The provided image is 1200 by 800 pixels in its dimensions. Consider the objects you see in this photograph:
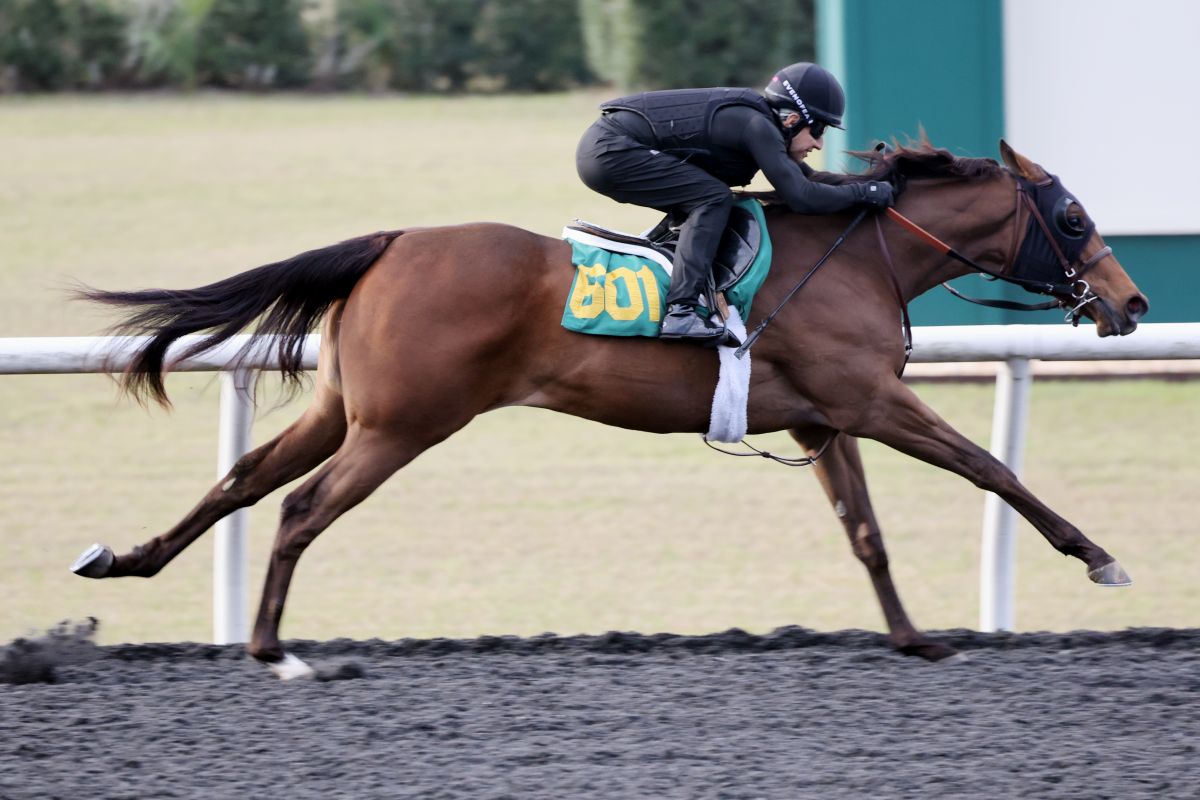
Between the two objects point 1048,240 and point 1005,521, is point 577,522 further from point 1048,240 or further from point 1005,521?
point 1048,240

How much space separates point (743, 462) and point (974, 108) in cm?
222

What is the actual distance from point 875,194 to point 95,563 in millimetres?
2398

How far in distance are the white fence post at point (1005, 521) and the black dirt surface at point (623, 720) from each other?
19 cm

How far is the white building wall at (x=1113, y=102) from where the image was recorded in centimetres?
848

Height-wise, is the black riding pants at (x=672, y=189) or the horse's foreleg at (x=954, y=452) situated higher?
the black riding pants at (x=672, y=189)

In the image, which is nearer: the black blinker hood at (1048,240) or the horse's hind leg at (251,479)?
the horse's hind leg at (251,479)

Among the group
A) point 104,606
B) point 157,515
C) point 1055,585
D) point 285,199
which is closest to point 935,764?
point 1055,585

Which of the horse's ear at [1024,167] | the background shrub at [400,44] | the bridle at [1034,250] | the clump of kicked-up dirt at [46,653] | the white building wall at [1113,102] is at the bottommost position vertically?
the clump of kicked-up dirt at [46,653]

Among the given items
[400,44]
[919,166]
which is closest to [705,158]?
[919,166]

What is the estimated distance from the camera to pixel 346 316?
4.45 m

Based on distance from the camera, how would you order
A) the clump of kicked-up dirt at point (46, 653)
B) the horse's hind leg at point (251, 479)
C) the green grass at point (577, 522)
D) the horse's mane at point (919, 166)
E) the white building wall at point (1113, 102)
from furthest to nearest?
1. the white building wall at point (1113, 102)
2. the green grass at point (577, 522)
3. the horse's mane at point (919, 166)
4. the horse's hind leg at point (251, 479)
5. the clump of kicked-up dirt at point (46, 653)

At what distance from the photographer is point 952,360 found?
16.4 ft

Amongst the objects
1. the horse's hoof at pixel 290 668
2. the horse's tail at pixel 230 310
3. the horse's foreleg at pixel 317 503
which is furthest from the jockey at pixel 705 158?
the horse's hoof at pixel 290 668

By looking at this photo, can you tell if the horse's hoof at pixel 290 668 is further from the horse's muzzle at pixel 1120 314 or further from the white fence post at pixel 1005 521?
the horse's muzzle at pixel 1120 314
